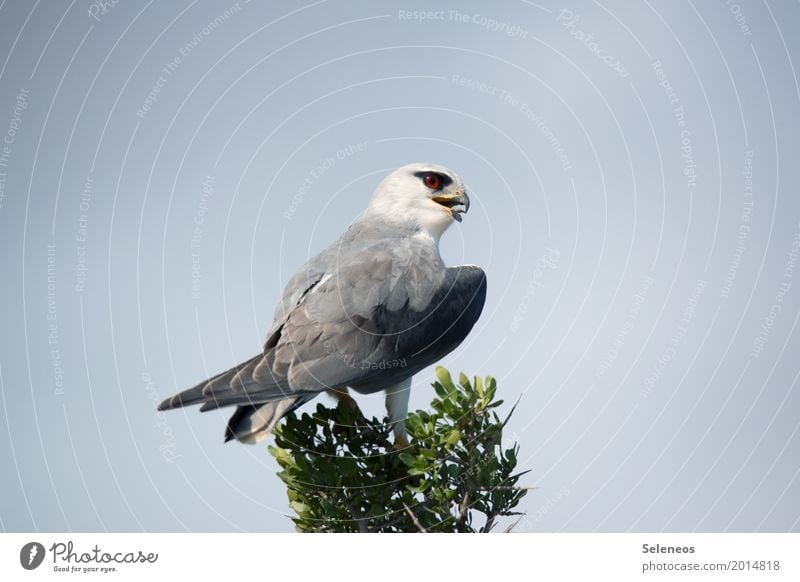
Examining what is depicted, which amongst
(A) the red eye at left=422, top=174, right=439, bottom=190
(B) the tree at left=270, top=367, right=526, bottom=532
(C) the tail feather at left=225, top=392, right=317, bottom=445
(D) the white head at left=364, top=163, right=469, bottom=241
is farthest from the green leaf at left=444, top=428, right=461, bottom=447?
(A) the red eye at left=422, top=174, right=439, bottom=190

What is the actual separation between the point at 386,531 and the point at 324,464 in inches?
29.9

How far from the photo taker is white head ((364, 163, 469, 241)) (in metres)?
8.54

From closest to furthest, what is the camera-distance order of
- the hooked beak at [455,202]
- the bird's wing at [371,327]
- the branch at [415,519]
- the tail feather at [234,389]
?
the tail feather at [234,389]
the branch at [415,519]
the bird's wing at [371,327]
the hooked beak at [455,202]

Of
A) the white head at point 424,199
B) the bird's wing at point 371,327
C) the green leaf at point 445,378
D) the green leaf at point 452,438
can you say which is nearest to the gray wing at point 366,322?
the bird's wing at point 371,327

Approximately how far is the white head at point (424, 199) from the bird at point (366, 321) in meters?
0.01

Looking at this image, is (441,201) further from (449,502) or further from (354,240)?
(449,502)

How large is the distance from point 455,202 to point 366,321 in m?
2.08

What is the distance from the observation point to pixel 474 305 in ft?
26.4

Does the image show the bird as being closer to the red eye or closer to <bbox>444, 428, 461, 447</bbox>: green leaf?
the red eye

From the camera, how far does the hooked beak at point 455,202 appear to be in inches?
333

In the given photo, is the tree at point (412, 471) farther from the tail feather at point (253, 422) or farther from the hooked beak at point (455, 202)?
the hooked beak at point (455, 202)

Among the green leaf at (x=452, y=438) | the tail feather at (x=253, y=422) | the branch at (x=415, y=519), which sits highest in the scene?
the tail feather at (x=253, y=422)

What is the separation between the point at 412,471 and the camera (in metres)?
6.11
